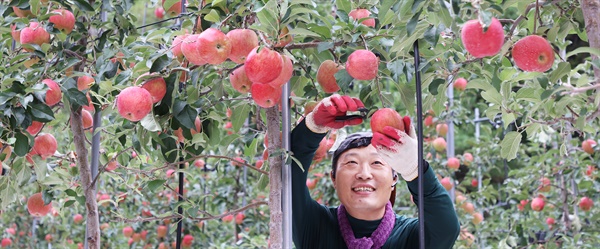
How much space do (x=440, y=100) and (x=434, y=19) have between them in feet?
1.11

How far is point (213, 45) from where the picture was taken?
1305mm

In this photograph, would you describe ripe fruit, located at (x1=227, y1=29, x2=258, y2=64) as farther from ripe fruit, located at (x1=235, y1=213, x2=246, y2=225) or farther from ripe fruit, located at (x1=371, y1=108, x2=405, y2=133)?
ripe fruit, located at (x1=235, y1=213, x2=246, y2=225)

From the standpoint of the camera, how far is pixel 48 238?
481cm

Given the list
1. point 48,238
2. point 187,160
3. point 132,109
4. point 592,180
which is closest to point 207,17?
point 132,109

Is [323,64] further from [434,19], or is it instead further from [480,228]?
[480,228]

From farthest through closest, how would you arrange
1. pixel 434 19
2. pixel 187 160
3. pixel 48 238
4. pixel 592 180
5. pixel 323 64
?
1. pixel 48 238
2. pixel 592 180
3. pixel 187 160
4. pixel 323 64
5. pixel 434 19

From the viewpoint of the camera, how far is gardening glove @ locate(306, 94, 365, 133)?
4.77 ft

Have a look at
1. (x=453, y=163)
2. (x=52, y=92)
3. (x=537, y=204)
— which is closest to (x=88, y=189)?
(x=52, y=92)

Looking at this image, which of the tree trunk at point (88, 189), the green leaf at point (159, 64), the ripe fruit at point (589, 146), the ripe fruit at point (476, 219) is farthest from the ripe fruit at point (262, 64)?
the ripe fruit at point (476, 219)

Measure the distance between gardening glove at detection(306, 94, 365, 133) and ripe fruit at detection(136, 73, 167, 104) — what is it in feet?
1.03

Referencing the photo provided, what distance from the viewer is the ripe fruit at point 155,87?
1.40 m

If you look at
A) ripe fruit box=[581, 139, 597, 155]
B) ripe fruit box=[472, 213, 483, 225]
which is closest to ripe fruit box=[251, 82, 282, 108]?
ripe fruit box=[581, 139, 597, 155]

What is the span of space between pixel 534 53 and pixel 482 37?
0.14 m

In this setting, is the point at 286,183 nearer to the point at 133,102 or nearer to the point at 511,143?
the point at 133,102
